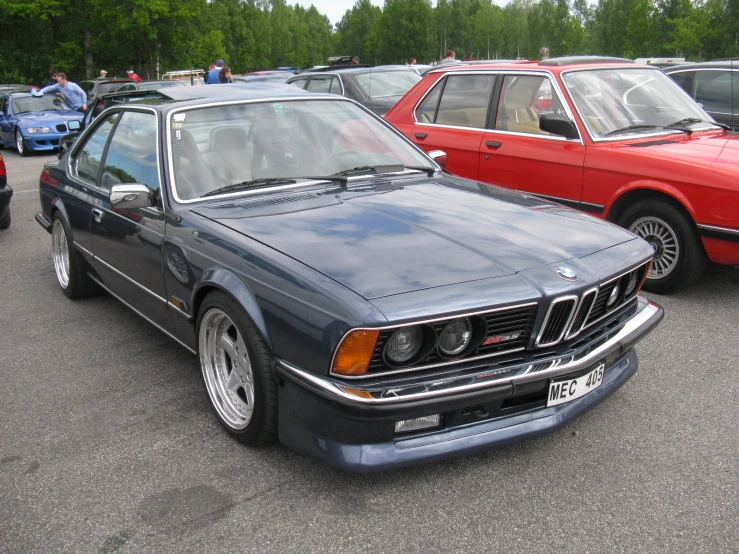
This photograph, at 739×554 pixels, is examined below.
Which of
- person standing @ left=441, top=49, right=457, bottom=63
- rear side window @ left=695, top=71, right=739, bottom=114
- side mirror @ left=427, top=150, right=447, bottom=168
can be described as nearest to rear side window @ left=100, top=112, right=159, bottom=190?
side mirror @ left=427, top=150, right=447, bottom=168

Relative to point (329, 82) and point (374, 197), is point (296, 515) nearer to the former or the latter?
point (374, 197)

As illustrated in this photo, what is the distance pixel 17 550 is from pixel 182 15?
46.0m

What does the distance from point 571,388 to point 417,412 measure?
688 mm

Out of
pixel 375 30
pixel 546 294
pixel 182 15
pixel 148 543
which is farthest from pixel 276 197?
pixel 375 30

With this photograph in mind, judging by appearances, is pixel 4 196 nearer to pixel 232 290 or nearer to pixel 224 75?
pixel 232 290

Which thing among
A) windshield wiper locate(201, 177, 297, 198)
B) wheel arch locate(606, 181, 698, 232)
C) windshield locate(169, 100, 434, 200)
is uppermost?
windshield locate(169, 100, 434, 200)

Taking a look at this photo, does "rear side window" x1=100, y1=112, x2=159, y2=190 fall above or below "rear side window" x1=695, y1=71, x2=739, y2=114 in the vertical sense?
below

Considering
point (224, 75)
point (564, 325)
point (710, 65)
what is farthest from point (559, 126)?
point (224, 75)

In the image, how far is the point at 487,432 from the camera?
9.04 ft

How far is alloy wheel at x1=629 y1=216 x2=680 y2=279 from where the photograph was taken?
5145 millimetres

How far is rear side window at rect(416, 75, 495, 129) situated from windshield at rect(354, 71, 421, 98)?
5.81 meters

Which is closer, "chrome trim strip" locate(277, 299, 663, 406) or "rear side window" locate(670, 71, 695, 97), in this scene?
"chrome trim strip" locate(277, 299, 663, 406)

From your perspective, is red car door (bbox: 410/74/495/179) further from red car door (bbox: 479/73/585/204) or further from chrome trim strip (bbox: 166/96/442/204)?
chrome trim strip (bbox: 166/96/442/204)

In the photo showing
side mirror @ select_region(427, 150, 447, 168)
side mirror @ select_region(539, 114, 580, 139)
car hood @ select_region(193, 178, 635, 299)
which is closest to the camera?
car hood @ select_region(193, 178, 635, 299)
